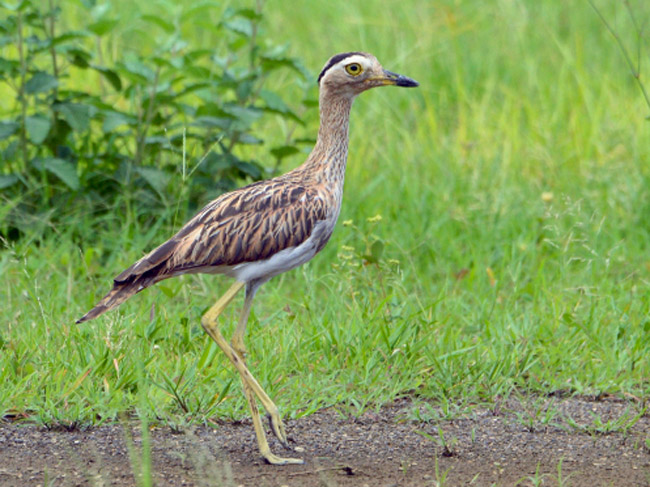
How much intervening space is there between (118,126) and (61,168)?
1.55 ft

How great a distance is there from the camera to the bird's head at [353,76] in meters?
4.65

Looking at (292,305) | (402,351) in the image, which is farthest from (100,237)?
(402,351)

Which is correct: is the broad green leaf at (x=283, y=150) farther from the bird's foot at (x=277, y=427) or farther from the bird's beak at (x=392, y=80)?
the bird's foot at (x=277, y=427)

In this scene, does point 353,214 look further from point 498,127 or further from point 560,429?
point 560,429

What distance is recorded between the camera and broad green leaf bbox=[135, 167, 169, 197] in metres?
6.22

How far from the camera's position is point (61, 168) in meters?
6.16

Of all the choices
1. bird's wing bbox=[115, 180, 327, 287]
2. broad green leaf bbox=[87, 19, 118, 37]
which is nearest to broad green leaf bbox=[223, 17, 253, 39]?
broad green leaf bbox=[87, 19, 118, 37]

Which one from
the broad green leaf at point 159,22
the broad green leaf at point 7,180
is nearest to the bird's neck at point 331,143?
the broad green leaf at point 159,22

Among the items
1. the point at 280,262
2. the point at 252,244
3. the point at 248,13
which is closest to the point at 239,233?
the point at 252,244

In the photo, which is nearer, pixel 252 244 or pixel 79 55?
pixel 252 244

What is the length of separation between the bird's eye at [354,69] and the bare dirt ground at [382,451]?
1564 millimetres

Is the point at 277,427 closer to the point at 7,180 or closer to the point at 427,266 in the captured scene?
the point at 427,266

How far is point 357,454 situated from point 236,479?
573 millimetres

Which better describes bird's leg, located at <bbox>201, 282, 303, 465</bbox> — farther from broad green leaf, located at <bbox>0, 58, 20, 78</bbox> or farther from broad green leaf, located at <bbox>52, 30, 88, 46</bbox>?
broad green leaf, located at <bbox>0, 58, 20, 78</bbox>
